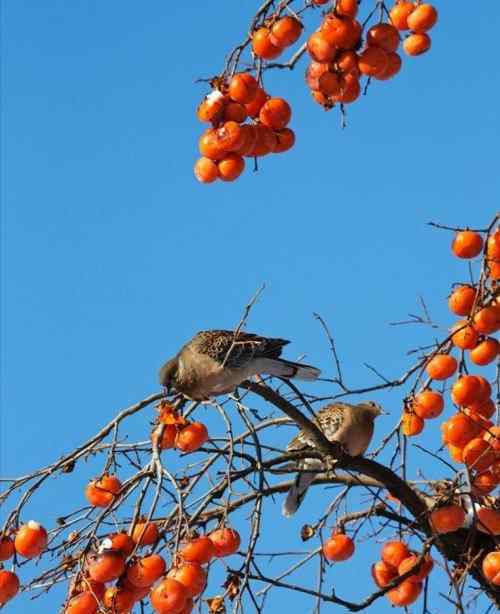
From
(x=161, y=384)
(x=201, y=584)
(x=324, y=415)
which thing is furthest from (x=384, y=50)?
(x=324, y=415)

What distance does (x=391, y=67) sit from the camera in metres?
3.42

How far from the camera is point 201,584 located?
3428 millimetres

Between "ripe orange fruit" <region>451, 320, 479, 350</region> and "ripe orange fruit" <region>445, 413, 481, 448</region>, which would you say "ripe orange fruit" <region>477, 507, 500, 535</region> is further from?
"ripe orange fruit" <region>451, 320, 479, 350</region>

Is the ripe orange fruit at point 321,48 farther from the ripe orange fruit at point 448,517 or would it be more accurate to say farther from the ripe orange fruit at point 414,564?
the ripe orange fruit at point 414,564

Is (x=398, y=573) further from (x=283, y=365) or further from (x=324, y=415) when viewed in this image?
(x=324, y=415)

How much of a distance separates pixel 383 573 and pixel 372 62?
197cm

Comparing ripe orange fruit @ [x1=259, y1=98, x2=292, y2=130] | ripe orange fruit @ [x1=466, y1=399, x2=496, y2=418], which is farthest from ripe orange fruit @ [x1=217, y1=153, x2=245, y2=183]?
ripe orange fruit @ [x1=466, y1=399, x2=496, y2=418]

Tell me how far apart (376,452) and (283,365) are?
26.6 inches

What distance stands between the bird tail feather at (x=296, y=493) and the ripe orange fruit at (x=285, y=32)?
6.81ft

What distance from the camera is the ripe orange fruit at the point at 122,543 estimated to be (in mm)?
3559

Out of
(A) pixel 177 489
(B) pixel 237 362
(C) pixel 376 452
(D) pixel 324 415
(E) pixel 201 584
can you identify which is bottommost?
(E) pixel 201 584

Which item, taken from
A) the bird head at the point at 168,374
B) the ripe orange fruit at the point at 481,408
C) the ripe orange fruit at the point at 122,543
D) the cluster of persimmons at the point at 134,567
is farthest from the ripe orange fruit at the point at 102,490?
the ripe orange fruit at the point at 481,408

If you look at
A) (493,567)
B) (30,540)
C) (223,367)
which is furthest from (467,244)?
(30,540)

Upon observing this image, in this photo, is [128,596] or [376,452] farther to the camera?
[376,452]
